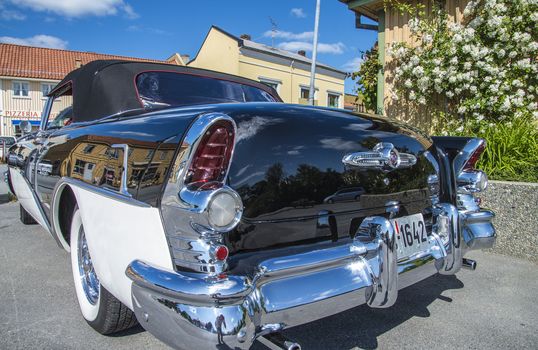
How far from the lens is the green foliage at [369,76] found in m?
8.17

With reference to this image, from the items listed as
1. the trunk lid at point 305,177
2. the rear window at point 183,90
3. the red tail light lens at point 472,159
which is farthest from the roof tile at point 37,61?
the trunk lid at point 305,177

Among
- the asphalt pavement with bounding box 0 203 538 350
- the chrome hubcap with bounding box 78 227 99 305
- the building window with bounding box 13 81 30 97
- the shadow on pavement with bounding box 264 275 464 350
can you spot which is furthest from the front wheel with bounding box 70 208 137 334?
the building window with bounding box 13 81 30 97

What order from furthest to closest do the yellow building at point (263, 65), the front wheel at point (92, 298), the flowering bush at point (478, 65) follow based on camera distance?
the yellow building at point (263, 65) < the flowering bush at point (478, 65) < the front wheel at point (92, 298)

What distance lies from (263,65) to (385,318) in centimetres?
1870

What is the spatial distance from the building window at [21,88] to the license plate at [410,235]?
3104cm

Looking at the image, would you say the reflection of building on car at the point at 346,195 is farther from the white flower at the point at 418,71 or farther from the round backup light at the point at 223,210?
the white flower at the point at 418,71

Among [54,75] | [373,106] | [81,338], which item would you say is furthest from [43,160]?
[54,75]

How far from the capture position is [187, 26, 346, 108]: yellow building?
1947cm

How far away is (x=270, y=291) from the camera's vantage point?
150 centimetres

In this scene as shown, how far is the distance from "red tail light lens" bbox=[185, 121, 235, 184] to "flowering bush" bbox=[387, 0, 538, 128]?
5.86 metres

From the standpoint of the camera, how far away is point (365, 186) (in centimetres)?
197

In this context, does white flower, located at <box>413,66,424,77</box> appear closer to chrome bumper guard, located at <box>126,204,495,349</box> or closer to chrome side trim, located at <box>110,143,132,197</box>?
chrome bumper guard, located at <box>126,204,495,349</box>

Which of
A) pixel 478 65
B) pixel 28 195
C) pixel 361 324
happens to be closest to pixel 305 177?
pixel 361 324

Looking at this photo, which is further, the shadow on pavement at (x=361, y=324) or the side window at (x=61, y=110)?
the side window at (x=61, y=110)
